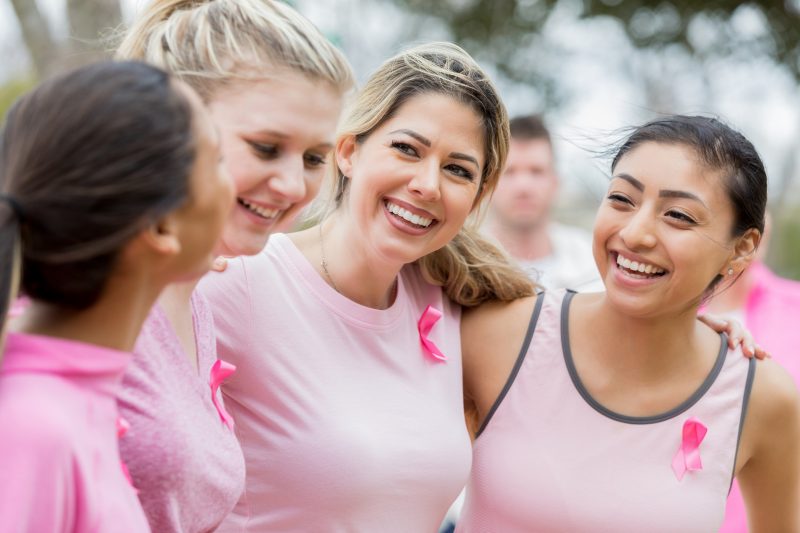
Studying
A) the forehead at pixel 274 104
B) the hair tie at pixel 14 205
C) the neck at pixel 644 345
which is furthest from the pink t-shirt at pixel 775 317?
the hair tie at pixel 14 205

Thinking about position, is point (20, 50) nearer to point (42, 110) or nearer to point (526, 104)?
point (526, 104)

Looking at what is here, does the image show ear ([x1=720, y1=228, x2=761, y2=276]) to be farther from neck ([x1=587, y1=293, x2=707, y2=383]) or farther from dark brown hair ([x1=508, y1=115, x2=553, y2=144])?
dark brown hair ([x1=508, y1=115, x2=553, y2=144])

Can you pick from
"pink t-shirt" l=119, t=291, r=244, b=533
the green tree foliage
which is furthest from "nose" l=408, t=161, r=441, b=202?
the green tree foliage

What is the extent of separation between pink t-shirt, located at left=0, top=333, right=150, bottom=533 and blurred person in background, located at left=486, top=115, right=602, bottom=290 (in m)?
3.70

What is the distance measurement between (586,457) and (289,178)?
43.9 inches

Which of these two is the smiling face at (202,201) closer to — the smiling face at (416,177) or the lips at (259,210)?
the lips at (259,210)

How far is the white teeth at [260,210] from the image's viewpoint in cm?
194

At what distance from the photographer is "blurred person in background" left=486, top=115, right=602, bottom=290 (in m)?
5.04

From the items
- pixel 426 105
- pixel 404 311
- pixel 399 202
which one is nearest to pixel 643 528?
pixel 404 311

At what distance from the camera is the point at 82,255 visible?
1.31 metres

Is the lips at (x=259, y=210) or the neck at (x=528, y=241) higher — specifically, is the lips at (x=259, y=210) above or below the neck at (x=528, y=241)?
above

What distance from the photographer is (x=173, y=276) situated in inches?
58.4

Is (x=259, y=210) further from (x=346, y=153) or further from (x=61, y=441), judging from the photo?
(x=61, y=441)

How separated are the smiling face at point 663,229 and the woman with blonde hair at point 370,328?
0.36 m
